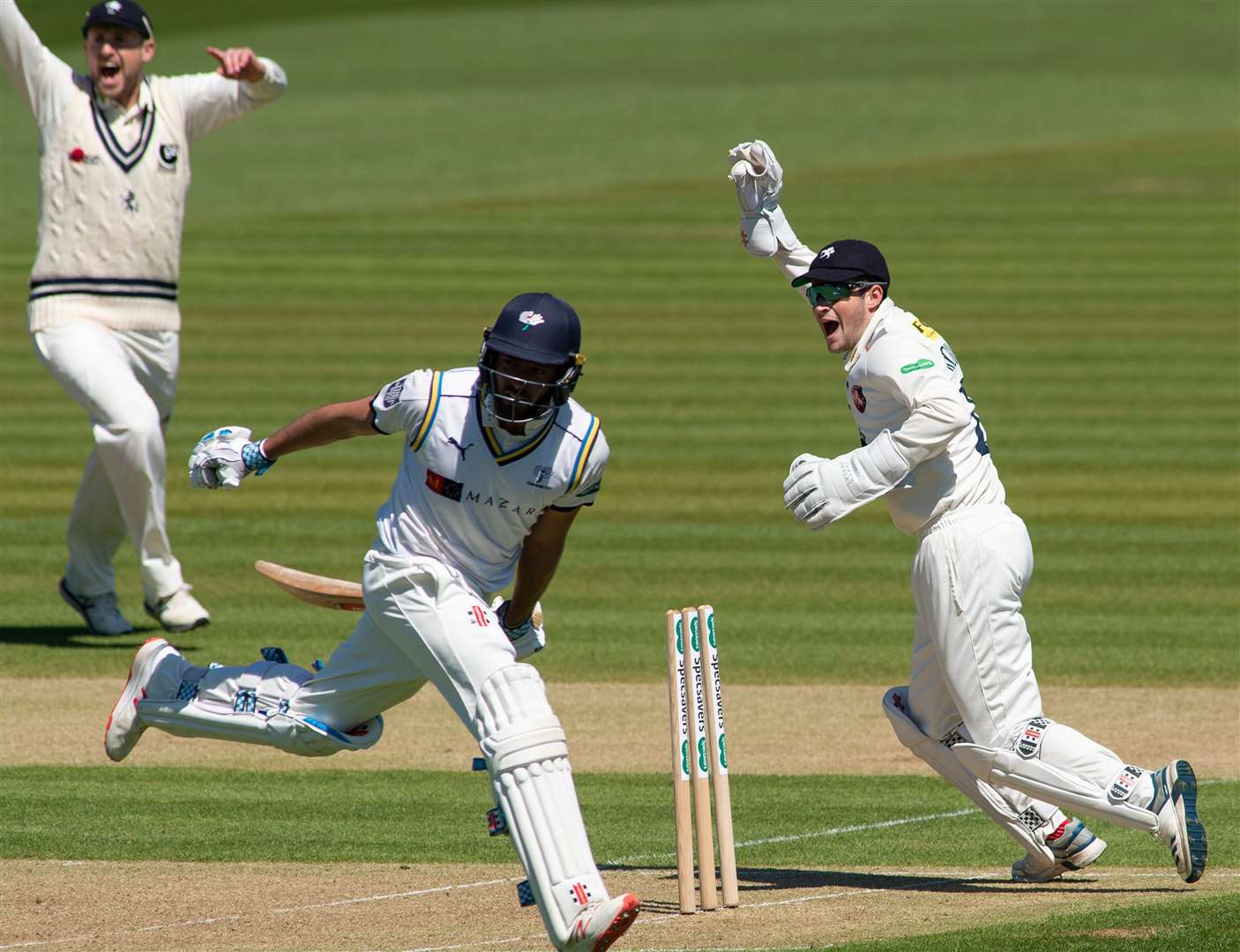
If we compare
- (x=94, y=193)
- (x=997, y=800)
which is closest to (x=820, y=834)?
(x=997, y=800)

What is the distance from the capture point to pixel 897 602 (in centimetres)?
1177

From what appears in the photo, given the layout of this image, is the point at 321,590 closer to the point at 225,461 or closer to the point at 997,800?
the point at 225,461

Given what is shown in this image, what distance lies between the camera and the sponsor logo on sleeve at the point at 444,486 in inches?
238

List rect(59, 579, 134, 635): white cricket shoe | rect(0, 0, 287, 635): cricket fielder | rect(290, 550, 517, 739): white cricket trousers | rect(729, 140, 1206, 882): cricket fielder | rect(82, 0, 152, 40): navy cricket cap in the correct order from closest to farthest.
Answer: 1. rect(290, 550, 517, 739): white cricket trousers
2. rect(729, 140, 1206, 882): cricket fielder
3. rect(82, 0, 152, 40): navy cricket cap
4. rect(0, 0, 287, 635): cricket fielder
5. rect(59, 579, 134, 635): white cricket shoe

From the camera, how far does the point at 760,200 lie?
7.47m

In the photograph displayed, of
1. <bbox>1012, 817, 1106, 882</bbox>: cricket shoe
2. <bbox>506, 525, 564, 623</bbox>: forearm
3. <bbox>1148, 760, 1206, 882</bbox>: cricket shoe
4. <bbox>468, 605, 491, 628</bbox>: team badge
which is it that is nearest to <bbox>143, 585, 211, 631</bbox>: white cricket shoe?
<bbox>506, 525, 564, 623</bbox>: forearm

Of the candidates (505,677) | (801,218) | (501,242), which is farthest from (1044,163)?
(505,677)

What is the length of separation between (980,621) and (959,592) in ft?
0.37

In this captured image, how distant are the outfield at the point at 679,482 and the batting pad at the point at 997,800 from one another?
174 mm

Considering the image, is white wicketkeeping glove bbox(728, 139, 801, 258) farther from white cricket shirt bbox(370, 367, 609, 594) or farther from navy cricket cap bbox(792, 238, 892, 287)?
white cricket shirt bbox(370, 367, 609, 594)

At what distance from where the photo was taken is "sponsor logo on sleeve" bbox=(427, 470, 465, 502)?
19.9 feet

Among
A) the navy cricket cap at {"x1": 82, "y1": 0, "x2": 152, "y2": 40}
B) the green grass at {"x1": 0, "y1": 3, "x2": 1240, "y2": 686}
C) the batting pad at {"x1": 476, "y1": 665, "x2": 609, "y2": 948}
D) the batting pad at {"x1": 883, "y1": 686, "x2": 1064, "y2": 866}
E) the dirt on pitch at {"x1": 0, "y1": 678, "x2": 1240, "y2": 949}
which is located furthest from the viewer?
the green grass at {"x1": 0, "y1": 3, "x2": 1240, "y2": 686}

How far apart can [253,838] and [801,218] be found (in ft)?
60.5

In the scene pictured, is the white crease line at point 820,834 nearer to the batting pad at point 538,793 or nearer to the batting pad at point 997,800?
the batting pad at point 997,800
